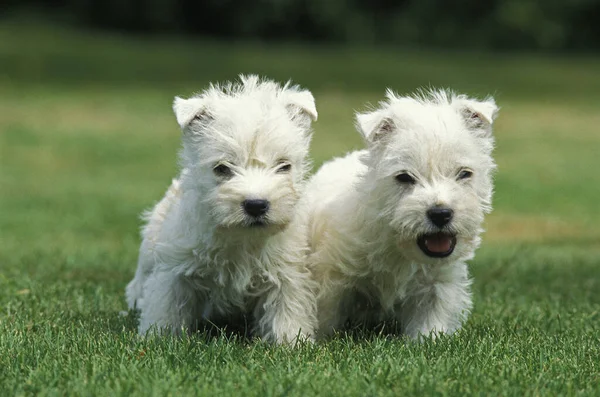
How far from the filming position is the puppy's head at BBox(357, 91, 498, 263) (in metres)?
6.69

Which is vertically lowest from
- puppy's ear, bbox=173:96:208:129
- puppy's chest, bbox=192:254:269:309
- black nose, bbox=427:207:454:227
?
puppy's chest, bbox=192:254:269:309

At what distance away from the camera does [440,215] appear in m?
6.62

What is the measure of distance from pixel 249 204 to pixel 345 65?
1276 inches

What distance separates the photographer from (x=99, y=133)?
24.6 metres

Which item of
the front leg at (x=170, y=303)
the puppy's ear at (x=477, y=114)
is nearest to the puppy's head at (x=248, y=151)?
the front leg at (x=170, y=303)

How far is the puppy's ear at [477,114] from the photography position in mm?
7254

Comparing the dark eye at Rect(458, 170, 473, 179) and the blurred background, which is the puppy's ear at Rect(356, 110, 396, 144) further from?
the blurred background

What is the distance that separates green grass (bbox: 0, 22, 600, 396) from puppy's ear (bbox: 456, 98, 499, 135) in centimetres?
158

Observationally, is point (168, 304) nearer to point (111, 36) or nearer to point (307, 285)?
point (307, 285)

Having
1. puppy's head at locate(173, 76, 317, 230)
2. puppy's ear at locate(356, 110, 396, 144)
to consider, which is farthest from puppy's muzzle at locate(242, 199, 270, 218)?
puppy's ear at locate(356, 110, 396, 144)

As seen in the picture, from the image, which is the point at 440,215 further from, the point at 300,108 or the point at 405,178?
the point at 300,108

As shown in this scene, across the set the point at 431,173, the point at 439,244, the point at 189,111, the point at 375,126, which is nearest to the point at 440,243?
the point at 439,244

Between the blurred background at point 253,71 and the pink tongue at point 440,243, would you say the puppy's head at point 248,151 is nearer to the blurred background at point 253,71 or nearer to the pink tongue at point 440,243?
the pink tongue at point 440,243

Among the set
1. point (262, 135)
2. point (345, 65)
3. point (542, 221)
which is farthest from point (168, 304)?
point (345, 65)
